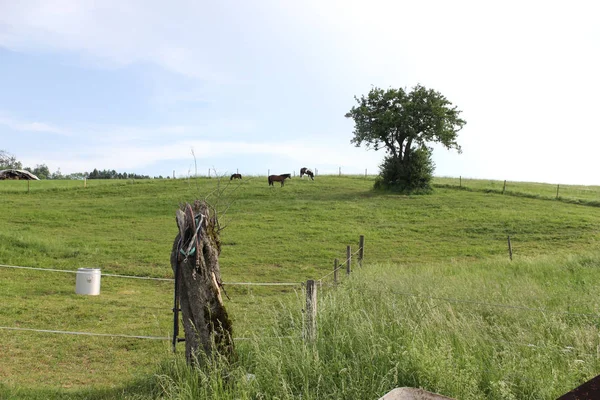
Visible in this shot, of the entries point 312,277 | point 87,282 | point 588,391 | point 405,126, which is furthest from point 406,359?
point 405,126

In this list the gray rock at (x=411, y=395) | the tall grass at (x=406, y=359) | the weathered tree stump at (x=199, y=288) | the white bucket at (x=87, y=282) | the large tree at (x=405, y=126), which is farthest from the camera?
the large tree at (x=405, y=126)

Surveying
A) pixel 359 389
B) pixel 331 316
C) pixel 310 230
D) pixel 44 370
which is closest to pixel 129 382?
pixel 44 370

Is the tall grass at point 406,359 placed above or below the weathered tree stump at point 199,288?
below

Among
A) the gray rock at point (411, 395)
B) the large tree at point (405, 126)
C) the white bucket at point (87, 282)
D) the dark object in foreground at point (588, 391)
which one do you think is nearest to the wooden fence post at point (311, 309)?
the gray rock at point (411, 395)

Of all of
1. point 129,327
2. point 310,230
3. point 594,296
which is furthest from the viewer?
point 310,230

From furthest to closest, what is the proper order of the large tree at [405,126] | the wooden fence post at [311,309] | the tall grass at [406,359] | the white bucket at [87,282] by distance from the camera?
the large tree at [405,126] → the white bucket at [87,282] → the wooden fence post at [311,309] → the tall grass at [406,359]

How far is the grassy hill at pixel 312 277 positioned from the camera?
218 inches

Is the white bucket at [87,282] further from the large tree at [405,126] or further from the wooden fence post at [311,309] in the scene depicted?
the large tree at [405,126]

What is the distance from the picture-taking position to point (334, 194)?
130 feet

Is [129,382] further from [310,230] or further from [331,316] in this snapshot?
[310,230]

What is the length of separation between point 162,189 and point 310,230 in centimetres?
2018

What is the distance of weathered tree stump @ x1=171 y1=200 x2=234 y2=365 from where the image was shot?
5543mm

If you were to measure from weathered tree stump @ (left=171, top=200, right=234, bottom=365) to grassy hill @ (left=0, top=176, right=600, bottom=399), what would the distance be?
32 cm

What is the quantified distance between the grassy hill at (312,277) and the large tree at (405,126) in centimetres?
399
